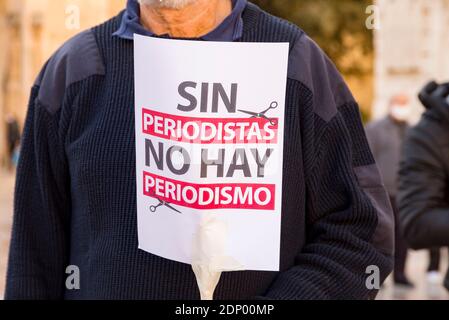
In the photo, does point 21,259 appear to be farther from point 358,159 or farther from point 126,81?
point 358,159

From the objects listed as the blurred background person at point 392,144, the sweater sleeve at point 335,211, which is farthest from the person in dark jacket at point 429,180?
the blurred background person at point 392,144

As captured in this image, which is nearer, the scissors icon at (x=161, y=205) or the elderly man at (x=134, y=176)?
the scissors icon at (x=161, y=205)

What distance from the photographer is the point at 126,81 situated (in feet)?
9.85

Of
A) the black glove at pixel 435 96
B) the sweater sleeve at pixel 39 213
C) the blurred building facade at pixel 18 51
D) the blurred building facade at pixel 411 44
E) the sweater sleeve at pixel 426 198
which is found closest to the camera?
the sweater sleeve at pixel 39 213

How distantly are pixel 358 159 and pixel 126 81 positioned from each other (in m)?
0.60

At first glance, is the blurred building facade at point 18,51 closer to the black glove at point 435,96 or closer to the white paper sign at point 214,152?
the black glove at point 435,96

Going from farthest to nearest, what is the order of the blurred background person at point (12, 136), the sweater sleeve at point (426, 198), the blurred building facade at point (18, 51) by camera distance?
the blurred building facade at point (18, 51) < the blurred background person at point (12, 136) < the sweater sleeve at point (426, 198)

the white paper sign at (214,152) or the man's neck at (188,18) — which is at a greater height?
the man's neck at (188,18)

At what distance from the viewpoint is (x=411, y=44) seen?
17.6m

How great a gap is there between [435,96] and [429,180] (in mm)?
342

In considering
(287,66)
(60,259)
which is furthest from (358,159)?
(60,259)

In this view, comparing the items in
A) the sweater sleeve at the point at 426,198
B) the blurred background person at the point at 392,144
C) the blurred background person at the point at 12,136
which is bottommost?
the blurred background person at the point at 12,136

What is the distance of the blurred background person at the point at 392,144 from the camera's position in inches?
432

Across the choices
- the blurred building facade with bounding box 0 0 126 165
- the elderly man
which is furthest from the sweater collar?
the blurred building facade with bounding box 0 0 126 165
